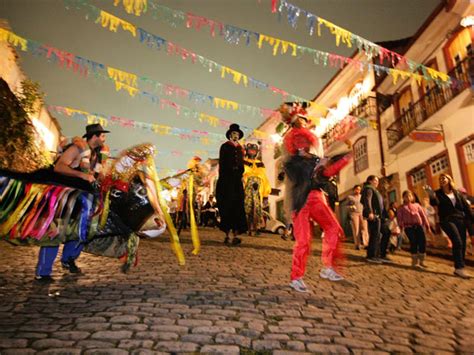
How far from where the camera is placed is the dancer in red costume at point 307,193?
12.3 feet

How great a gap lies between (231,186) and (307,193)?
3.90 meters

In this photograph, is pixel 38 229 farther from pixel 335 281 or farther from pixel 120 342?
pixel 335 281

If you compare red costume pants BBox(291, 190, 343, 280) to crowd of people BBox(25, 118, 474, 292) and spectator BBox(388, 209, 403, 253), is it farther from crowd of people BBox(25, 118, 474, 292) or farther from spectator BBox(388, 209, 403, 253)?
spectator BBox(388, 209, 403, 253)

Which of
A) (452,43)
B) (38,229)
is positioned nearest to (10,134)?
(38,229)

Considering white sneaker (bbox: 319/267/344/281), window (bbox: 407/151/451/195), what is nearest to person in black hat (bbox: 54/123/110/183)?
white sneaker (bbox: 319/267/344/281)

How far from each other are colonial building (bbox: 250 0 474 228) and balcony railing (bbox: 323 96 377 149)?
6 cm

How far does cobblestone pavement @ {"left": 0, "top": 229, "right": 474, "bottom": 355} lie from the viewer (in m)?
2.15

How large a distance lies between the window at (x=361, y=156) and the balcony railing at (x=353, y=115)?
1.17 m

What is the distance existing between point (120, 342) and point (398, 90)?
19352 millimetres

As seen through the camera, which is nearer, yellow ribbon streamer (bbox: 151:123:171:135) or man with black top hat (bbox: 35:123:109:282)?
man with black top hat (bbox: 35:123:109:282)

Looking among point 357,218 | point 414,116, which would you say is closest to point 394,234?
point 357,218

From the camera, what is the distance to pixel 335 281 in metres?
4.25

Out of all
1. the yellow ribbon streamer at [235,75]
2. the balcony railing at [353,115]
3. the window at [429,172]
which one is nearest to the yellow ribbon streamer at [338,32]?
the yellow ribbon streamer at [235,75]

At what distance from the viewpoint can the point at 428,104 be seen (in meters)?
14.3
